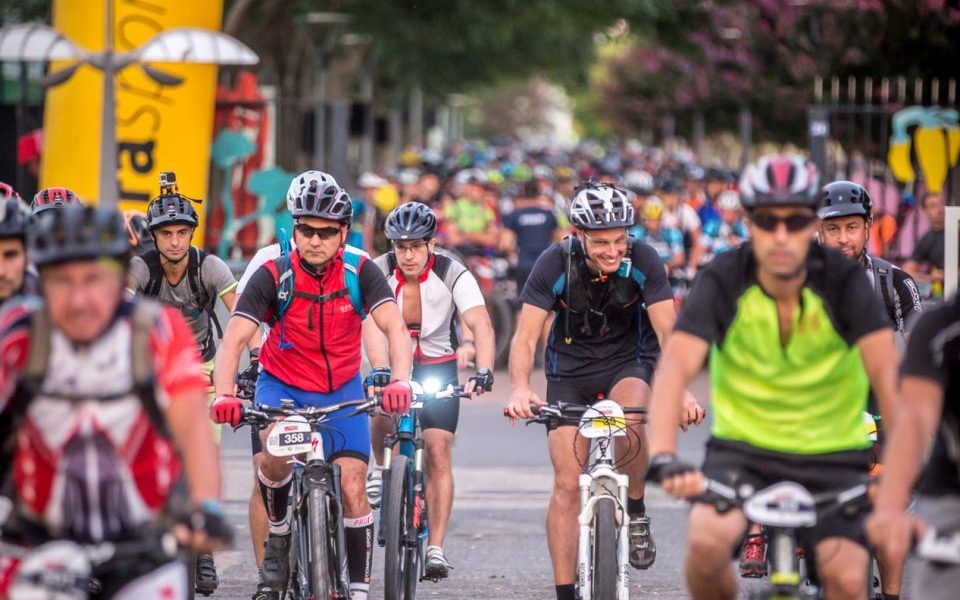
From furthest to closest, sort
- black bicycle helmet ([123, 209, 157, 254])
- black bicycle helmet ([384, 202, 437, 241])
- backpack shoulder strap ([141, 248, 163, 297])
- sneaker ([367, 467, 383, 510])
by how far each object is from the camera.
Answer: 1. sneaker ([367, 467, 383, 510])
2. black bicycle helmet ([384, 202, 437, 241])
3. black bicycle helmet ([123, 209, 157, 254])
4. backpack shoulder strap ([141, 248, 163, 297])

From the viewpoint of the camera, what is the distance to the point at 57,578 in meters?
4.75

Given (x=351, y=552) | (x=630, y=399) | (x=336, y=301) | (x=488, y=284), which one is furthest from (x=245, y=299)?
(x=488, y=284)

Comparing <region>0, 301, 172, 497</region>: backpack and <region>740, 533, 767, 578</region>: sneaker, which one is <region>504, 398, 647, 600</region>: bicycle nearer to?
<region>740, 533, 767, 578</region>: sneaker

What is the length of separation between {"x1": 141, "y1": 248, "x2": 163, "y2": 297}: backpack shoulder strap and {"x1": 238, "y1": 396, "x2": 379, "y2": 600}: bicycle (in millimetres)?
1579

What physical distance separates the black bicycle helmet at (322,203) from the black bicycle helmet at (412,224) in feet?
4.75

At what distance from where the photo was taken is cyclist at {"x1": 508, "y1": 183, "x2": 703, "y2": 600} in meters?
8.05

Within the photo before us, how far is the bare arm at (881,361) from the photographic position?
554 centimetres

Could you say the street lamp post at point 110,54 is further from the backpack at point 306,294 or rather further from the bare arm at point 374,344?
the backpack at point 306,294

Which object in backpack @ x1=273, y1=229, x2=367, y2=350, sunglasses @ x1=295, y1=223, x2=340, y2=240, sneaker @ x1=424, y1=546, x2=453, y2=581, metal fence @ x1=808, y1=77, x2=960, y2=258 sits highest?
metal fence @ x1=808, y1=77, x2=960, y2=258

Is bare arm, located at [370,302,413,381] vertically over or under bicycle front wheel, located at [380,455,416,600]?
over

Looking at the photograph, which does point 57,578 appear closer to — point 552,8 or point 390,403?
point 390,403

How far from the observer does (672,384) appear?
18.1ft

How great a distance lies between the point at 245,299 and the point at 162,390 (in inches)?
118

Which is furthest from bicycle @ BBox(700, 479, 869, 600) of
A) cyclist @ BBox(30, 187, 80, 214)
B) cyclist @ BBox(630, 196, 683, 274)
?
cyclist @ BBox(630, 196, 683, 274)
